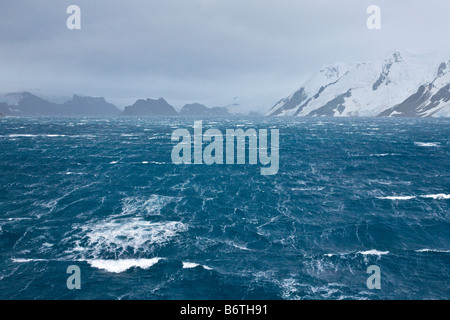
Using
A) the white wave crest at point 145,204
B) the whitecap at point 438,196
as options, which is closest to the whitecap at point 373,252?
the whitecap at point 438,196

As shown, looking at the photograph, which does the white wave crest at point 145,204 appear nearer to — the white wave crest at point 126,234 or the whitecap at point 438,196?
the white wave crest at point 126,234

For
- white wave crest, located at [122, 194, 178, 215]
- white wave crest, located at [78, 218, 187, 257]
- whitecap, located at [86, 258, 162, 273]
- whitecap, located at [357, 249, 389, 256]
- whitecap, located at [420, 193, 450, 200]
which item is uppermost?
whitecap, located at [420, 193, 450, 200]

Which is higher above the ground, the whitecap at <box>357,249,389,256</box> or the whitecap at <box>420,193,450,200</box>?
the whitecap at <box>420,193,450,200</box>

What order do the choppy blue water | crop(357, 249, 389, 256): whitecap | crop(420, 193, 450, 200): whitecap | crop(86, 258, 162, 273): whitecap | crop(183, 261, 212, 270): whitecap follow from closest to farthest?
the choppy blue water, crop(86, 258, 162, 273): whitecap, crop(183, 261, 212, 270): whitecap, crop(357, 249, 389, 256): whitecap, crop(420, 193, 450, 200): whitecap

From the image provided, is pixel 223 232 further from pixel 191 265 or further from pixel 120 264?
pixel 120 264

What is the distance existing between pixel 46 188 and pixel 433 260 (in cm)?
7898

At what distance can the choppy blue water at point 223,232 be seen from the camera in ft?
124

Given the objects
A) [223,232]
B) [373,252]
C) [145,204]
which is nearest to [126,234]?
[145,204]

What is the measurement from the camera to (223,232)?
52.7 m

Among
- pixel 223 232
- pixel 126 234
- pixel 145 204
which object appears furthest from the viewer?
pixel 145 204

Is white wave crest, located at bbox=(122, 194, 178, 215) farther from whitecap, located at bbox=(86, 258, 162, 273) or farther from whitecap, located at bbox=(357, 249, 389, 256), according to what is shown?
whitecap, located at bbox=(357, 249, 389, 256)

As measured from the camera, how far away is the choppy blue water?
124 feet

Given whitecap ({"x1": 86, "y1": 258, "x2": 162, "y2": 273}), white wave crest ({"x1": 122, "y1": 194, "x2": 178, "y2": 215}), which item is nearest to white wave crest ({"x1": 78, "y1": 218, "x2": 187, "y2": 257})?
whitecap ({"x1": 86, "y1": 258, "x2": 162, "y2": 273})

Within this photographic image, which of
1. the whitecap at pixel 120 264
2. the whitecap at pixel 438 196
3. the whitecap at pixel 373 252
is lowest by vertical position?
the whitecap at pixel 373 252
